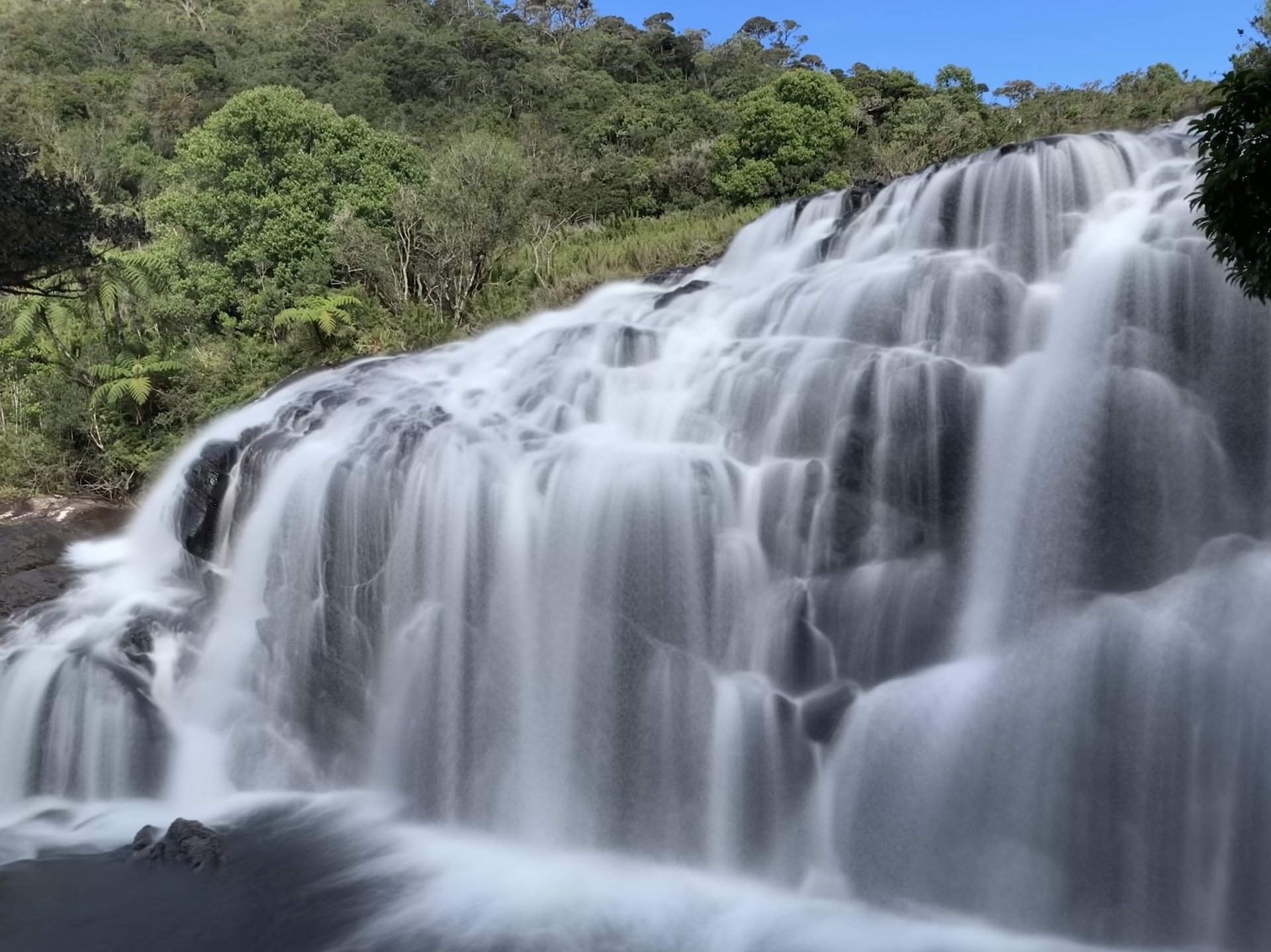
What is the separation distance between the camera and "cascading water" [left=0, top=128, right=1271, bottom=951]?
22.2 ft

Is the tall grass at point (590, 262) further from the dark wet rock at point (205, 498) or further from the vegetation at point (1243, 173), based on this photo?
the vegetation at point (1243, 173)

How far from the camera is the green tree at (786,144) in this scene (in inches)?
872

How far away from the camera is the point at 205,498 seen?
429 inches

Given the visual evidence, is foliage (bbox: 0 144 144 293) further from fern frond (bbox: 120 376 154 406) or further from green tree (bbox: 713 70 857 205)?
green tree (bbox: 713 70 857 205)

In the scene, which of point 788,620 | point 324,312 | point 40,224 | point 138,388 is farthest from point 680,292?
point 138,388

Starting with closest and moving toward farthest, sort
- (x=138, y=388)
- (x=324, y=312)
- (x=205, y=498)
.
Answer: (x=205, y=498) → (x=138, y=388) → (x=324, y=312)

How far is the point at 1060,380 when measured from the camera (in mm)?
7984

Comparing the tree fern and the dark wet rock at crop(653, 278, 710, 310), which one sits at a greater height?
the dark wet rock at crop(653, 278, 710, 310)

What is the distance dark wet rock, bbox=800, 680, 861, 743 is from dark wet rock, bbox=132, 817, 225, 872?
5.10 meters

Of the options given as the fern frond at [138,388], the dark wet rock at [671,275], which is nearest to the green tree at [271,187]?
the fern frond at [138,388]

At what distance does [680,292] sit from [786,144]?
37.4 ft

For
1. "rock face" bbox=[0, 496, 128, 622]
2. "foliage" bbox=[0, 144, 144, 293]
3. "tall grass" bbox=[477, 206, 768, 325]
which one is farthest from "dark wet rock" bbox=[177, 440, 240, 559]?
"tall grass" bbox=[477, 206, 768, 325]

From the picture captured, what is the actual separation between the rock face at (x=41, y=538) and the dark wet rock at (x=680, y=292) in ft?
26.6

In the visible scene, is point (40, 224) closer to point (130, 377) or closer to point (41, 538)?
point (41, 538)
